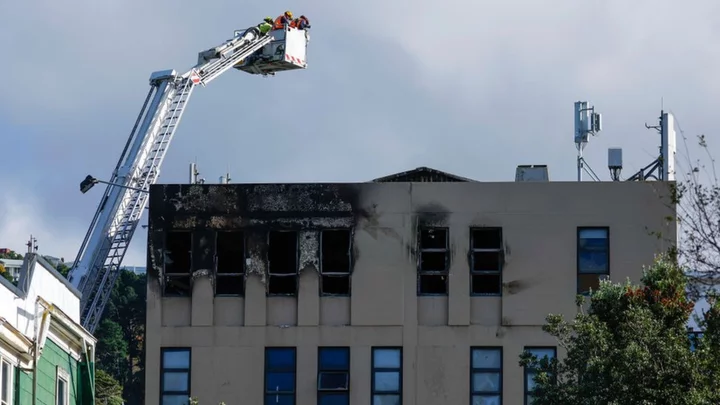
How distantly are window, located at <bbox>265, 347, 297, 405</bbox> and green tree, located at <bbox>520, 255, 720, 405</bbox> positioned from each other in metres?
10.7

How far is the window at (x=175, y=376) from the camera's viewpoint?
5238 cm

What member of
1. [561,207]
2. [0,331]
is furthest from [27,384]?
[561,207]

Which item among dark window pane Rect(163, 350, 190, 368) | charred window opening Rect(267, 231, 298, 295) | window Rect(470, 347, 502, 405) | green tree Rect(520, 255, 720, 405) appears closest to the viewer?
green tree Rect(520, 255, 720, 405)

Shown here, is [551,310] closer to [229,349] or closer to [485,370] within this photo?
[485,370]

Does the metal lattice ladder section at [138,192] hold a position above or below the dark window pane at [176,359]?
above

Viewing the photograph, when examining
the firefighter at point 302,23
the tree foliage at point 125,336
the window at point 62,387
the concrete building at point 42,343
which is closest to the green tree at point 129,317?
the tree foliage at point 125,336

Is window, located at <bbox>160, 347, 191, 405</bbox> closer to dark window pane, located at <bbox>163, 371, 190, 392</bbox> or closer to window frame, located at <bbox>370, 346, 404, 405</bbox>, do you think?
dark window pane, located at <bbox>163, 371, 190, 392</bbox>

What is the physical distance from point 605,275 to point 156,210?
10969 millimetres

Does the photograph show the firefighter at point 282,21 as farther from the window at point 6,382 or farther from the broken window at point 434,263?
the window at point 6,382

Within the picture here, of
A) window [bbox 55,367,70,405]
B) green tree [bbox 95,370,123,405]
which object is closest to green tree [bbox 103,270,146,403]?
green tree [bbox 95,370,123,405]

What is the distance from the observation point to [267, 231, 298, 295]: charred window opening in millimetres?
53000

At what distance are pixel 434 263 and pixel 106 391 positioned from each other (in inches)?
2180

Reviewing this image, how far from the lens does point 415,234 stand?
174 ft

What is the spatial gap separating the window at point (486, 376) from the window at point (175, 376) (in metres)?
6.80
